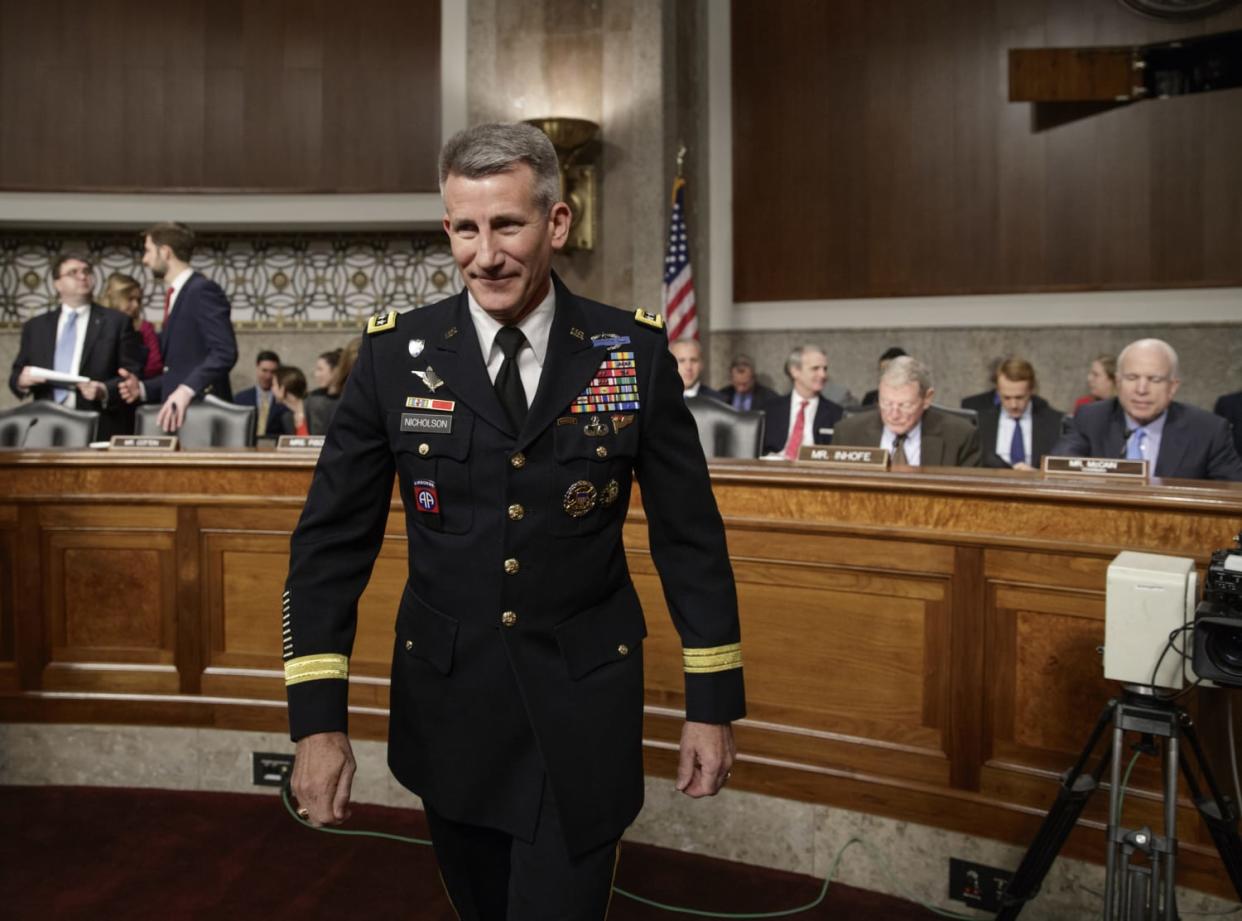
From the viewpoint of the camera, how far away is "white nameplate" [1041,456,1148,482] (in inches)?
113

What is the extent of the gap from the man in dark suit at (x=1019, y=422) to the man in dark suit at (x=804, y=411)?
83cm

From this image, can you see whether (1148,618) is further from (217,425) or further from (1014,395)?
(1014,395)

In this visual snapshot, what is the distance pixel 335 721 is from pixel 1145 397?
329 cm

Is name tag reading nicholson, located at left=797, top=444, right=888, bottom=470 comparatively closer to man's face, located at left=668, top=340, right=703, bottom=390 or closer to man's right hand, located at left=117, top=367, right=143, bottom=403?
man's face, located at left=668, top=340, right=703, bottom=390

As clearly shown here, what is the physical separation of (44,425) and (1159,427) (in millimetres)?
4146

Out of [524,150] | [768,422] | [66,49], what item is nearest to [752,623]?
[524,150]

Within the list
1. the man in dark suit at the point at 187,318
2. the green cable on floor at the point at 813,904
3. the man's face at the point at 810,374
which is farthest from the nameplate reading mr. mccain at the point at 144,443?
the man's face at the point at 810,374

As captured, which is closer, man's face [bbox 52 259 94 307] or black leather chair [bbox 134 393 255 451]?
black leather chair [bbox 134 393 255 451]

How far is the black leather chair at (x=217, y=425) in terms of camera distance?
15.2 ft

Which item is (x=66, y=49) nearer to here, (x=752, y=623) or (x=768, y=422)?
(x=768, y=422)

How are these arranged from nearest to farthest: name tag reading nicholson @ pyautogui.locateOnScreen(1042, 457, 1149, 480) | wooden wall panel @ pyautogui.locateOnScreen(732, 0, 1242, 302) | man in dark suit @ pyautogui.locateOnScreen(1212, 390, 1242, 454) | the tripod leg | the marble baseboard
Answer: the tripod leg < the marble baseboard < name tag reading nicholson @ pyautogui.locateOnScreen(1042, 457, 1149, 480) < man in dark suit @ pyautogui.locateOnScreen(1212, 390, 1242, 454) < wooden wall panel @ pyautogui.locateOnScreen(732, 0, 1242, 302)

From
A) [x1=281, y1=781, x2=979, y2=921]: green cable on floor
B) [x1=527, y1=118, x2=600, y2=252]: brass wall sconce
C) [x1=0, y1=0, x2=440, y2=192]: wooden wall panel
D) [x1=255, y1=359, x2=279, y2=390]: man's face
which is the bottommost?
[x1=281, y1=781, x2=979, y2=921]: green cable on floor

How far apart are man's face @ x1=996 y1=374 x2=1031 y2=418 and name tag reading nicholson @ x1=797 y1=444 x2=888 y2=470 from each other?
124 inches

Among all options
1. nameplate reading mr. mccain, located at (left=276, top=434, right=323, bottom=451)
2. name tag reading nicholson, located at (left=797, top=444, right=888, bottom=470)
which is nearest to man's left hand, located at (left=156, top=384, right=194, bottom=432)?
nameplate reading mr. mccain, located at (left=276, top=434, right=323, bottom=451)
